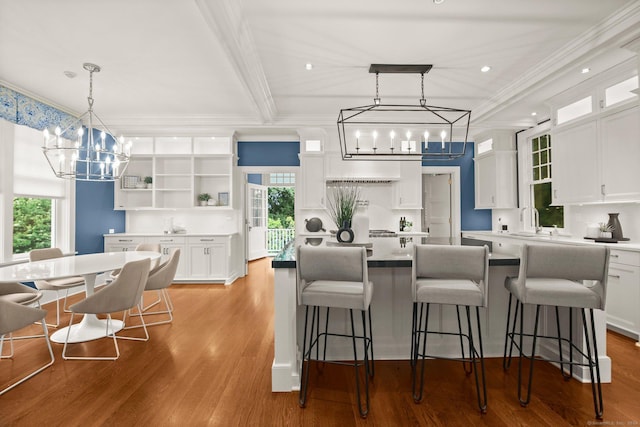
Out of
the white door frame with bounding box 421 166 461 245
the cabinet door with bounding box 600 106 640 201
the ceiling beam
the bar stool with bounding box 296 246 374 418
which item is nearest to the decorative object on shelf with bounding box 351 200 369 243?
the bar stool with bounding box 296 246 374 418

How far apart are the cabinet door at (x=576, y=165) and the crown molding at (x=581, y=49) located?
763 mm

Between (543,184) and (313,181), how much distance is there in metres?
3.74

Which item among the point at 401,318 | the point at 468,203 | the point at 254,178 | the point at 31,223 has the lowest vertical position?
the point at 401,318

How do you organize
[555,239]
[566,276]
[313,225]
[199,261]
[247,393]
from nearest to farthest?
[566,276] < [247,393] < [555,239] < [199,261] < [313,225]

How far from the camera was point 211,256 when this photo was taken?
223 inches

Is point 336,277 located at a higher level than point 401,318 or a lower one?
higher

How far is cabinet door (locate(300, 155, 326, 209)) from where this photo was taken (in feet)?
19.1

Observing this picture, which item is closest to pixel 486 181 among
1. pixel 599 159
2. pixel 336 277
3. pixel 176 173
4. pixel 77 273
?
pixel 599 159

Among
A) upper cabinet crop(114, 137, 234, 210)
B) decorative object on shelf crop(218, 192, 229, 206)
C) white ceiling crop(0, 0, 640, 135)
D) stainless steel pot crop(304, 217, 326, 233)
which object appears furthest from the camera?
decorative object on shelf crop(218, 192, 229, 206)

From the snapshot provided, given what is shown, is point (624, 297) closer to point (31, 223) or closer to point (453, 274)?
point (453, 274)

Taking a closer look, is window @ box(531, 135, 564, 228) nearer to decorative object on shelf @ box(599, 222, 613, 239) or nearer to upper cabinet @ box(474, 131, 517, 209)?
upper cabinet @ box(474, 131, 517, 209)

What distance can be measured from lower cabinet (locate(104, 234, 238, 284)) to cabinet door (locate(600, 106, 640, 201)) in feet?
17.2

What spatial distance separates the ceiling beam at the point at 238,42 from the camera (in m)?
2.56

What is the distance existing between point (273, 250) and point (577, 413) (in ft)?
26.7
